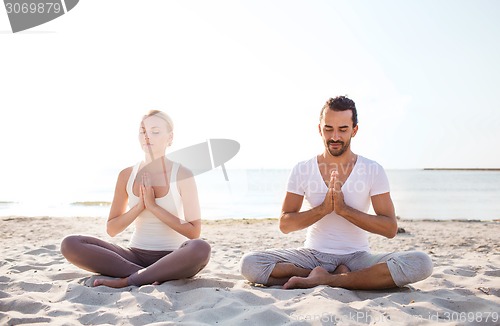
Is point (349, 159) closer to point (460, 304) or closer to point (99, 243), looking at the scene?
point (460, 304)

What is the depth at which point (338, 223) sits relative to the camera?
3.97m

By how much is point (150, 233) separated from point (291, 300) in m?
1.49

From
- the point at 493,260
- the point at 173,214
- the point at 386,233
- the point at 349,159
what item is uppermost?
the point at 349,159

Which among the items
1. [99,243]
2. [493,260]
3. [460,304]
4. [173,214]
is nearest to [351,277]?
[460,304]

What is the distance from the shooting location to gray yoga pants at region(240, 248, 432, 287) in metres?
3.68

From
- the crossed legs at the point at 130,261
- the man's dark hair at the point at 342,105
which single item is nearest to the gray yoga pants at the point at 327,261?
the crossed legs at the point at 130,261

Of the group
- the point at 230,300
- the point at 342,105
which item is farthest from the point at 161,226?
the point at 342,105

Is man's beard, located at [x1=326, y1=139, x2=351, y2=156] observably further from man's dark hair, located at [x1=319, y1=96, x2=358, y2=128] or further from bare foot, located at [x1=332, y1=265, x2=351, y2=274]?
bare foot, located at [x1=332, y1=265, x2=351, y2=274]

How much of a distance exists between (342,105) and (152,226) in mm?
1947

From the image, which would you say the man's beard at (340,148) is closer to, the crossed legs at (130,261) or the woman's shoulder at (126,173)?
the crossed legs at (130,261)

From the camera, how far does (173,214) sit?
405 centimetres

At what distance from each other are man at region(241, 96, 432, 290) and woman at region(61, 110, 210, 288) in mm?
559

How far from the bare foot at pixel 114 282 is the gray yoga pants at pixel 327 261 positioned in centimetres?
98

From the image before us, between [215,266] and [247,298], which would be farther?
[215,266]
